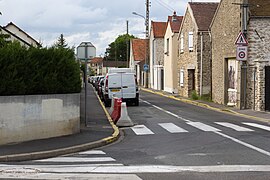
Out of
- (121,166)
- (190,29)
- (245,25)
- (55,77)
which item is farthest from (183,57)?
(121,166)

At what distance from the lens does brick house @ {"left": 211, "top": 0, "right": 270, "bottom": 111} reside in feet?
78.0

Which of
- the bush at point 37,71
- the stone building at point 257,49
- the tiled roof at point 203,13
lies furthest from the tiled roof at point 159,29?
the bush at point 37,71

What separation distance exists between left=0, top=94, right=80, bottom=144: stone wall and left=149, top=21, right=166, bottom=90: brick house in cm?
4049

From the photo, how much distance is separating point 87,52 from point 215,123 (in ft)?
18.5

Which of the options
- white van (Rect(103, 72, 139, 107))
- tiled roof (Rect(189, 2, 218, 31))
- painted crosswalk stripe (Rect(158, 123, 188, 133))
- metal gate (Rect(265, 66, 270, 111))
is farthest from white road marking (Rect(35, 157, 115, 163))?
tiled roof (Rect(189, 2, 218, 31))

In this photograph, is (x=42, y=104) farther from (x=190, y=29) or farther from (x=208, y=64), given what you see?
(x=190, y=29)

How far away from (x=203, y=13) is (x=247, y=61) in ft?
45.2

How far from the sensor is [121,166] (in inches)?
387

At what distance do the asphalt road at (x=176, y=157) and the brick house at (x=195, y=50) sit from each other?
18.4 m

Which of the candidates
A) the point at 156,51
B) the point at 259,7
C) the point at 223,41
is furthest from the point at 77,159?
the point at 156,51

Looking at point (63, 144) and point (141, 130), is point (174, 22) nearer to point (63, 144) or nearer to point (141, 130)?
point (141, 130)

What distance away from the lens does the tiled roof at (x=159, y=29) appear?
2332 inches

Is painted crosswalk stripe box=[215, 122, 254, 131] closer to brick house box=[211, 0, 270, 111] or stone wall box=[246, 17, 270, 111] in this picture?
brick house box=[211, 0, 270, 111]

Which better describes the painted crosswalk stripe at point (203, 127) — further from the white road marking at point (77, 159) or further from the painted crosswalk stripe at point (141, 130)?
the white road marking at point (77, 159)
